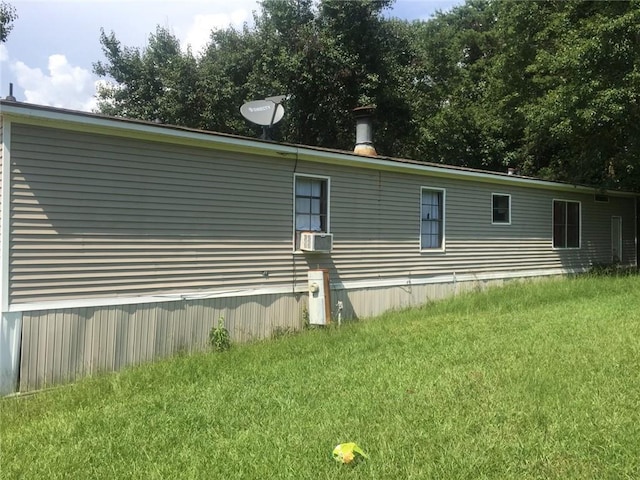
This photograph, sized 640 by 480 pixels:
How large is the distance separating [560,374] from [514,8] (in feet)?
47.2

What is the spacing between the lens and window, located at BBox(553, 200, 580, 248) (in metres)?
14.4

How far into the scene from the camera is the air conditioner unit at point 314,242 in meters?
8.57

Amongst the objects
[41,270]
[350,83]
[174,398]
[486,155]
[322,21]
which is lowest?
[174,398]

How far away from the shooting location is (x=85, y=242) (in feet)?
20.9

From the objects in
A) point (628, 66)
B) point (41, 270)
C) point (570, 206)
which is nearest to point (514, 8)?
point (628, 66)

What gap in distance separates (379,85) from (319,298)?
46.7 ft

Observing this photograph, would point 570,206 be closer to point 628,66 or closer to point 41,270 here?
point 628,66

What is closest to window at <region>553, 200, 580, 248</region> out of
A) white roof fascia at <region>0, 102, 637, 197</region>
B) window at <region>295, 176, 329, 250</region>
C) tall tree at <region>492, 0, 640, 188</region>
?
tall tree at <region>492, 0, 640, 188</region>

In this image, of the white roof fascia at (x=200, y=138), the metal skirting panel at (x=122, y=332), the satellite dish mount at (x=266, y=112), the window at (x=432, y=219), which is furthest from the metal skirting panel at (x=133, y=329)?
the satellite dish mount at (x=266, y=112)

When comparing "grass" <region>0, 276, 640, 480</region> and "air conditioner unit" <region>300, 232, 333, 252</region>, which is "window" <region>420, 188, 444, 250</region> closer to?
"air conditioner unit" <region>300, 232, 333, 252</region>

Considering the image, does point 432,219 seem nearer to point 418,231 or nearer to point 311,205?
point 418,231

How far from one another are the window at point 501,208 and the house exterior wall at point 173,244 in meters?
1.79

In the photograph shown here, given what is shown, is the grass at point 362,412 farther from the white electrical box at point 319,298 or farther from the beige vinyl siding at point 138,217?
the white electrical box at point 319,298

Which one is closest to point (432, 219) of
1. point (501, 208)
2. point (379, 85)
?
point (501, 208)
